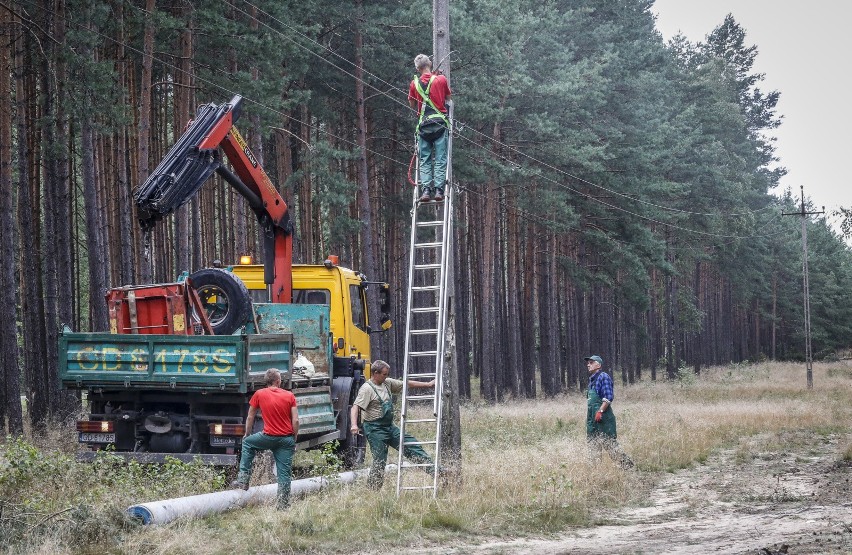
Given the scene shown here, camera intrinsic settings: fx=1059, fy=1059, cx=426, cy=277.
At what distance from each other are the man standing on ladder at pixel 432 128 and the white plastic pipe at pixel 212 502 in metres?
3.83

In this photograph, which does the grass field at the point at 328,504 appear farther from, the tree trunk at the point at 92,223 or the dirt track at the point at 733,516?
the tree trunk at the point at 92,223

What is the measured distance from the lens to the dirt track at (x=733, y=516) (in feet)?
33.9

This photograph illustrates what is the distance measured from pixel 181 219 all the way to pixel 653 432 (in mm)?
12396

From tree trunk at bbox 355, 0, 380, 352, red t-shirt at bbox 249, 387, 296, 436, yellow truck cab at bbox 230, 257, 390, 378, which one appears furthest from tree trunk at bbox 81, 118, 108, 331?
red t-shirt at bbox 249, 387, 296, 436

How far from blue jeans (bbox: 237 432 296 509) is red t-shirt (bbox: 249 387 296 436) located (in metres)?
0.08

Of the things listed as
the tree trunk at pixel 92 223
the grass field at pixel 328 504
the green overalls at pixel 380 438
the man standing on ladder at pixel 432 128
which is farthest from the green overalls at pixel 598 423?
the tree trunk at pixel 92 223

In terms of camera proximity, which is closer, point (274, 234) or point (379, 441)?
point (379, 441)

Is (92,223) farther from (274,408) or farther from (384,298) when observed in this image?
(274,408)

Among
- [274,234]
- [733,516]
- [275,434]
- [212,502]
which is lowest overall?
[733,516]

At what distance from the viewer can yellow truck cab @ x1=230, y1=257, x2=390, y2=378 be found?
1722 cm

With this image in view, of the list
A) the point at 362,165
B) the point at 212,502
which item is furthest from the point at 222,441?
the point at 362,165

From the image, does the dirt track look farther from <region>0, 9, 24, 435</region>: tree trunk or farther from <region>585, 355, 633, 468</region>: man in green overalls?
<region>0, 9, 24, 435</region>: tree trunk

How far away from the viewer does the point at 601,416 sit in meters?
16.6

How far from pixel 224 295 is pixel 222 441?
2437 millimetres
